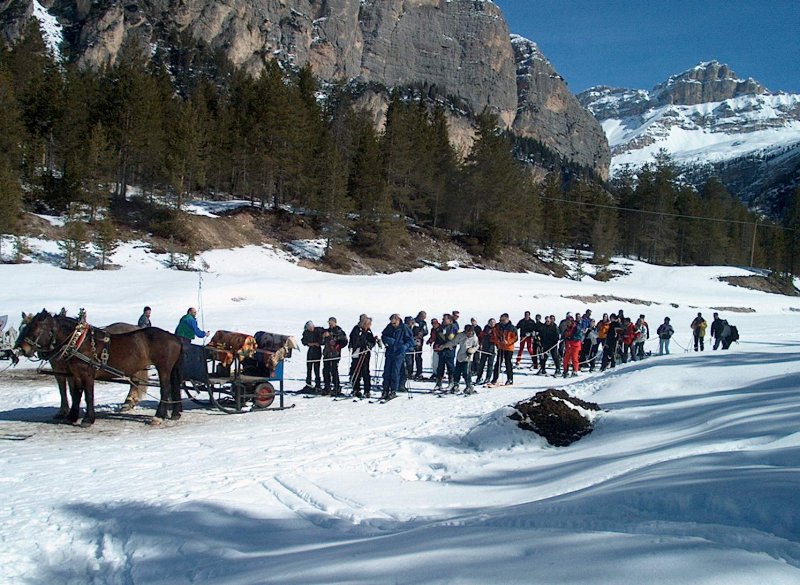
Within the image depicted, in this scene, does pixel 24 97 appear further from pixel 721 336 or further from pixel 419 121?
pixel 721 336

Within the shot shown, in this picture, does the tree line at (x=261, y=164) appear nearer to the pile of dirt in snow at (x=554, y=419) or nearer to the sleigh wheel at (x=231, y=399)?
the sleigh wheel at (x=231, y=399)

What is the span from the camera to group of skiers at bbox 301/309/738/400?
47.0ft

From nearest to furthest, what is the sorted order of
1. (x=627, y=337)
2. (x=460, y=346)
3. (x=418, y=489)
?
(x=418, y=489) < (x=460, y=346) < (x=627, y=337)

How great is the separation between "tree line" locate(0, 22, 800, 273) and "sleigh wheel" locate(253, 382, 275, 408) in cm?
2438

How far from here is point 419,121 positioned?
6025 cm

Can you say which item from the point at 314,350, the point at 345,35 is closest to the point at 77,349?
the point at 314,350

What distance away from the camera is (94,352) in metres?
10.0

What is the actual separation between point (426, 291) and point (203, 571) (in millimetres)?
31209

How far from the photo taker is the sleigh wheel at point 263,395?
12.2 m

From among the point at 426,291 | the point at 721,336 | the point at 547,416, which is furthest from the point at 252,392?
the point at 426,291

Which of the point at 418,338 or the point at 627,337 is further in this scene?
the point at 627,337

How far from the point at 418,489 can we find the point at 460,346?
8149 mm

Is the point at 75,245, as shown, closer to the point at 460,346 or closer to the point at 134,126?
the point at 134,126

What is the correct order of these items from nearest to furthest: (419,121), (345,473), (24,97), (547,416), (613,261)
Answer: (345,473), (547,416), (24,97), (419,121), (613,261)
